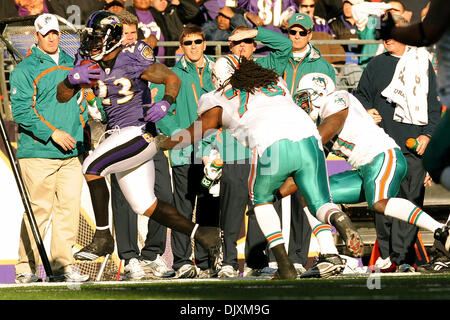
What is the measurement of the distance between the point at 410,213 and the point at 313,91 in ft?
4.64

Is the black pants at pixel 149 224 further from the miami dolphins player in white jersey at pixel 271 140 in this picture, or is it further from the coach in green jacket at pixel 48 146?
the miami dolphins player in white jersey at pixel 271 140

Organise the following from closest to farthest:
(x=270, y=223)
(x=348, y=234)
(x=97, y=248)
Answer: (x=348, y=234)
(x=270, y=223)
(x=97, y=248)

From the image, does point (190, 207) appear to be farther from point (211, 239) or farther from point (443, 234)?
point (443, 234)

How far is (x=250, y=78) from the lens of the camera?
7777mm

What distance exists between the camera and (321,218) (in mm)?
7406

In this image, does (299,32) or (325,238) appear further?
(299,32)

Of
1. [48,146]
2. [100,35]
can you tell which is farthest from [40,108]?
[100,35]

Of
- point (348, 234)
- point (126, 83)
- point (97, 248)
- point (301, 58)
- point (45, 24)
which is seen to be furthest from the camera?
point (301, 58)

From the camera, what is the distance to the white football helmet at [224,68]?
8.72 metres

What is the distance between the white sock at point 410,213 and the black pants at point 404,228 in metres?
1.31

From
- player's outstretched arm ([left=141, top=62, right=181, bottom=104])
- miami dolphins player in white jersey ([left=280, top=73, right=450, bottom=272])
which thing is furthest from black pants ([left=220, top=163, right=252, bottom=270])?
player's outstretched arm ([left=141, top=62, right=181, bottom=104])

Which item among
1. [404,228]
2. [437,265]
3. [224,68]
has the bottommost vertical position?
[437,265]

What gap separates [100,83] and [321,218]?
8.02 feet
